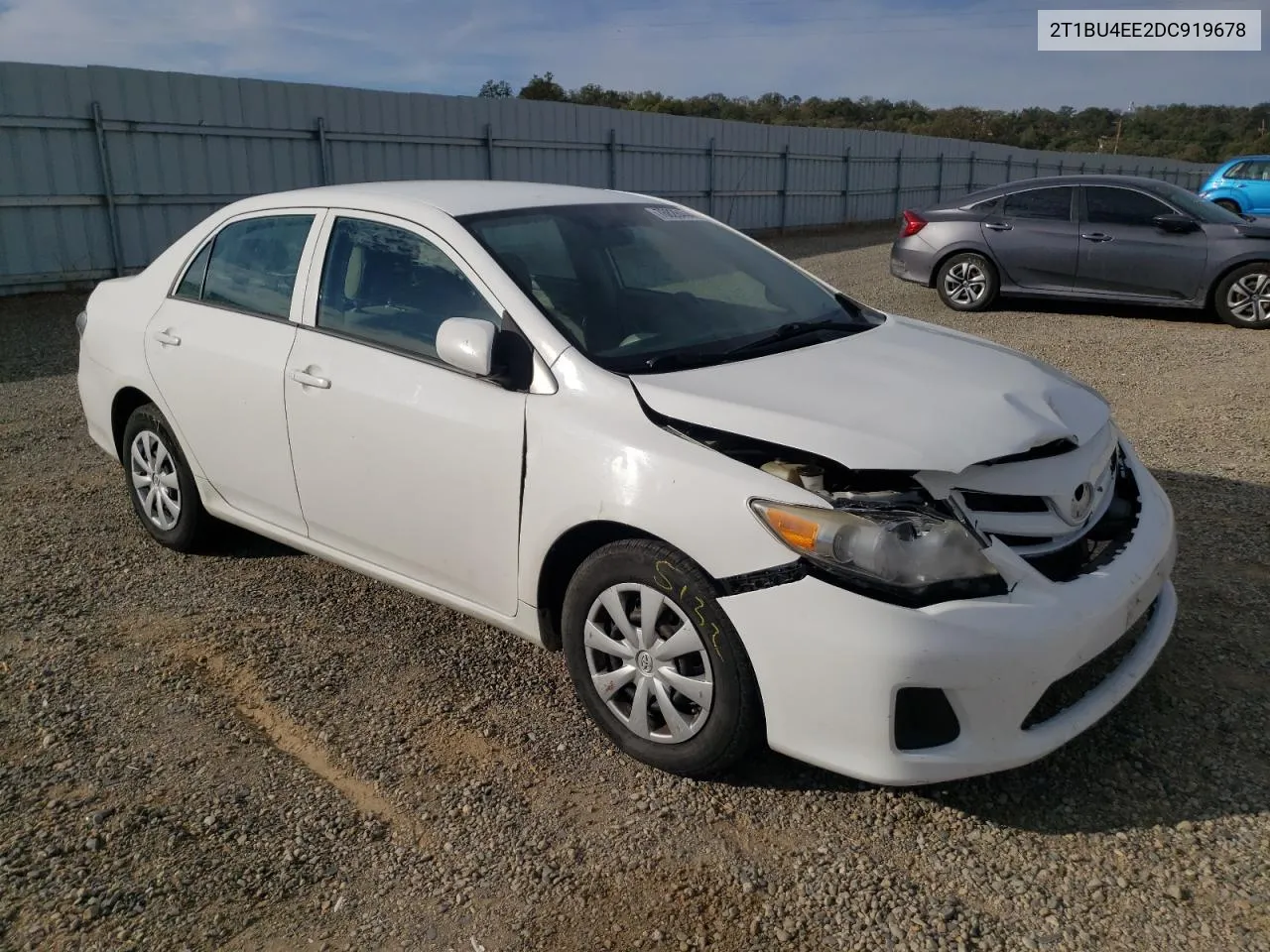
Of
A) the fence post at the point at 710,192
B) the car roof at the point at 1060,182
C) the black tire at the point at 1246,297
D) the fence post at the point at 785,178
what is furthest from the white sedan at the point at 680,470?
the fence post at the point at 785,178

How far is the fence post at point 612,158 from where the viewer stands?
59.8 ft

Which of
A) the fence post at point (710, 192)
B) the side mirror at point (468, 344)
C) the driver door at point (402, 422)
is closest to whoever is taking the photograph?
the side mirror at point (468, 344)

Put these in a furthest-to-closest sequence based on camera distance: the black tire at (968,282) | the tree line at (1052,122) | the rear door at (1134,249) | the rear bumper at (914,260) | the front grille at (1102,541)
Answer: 1. the tree line at (1052,122)
2. the rear bumper at (914,260)
3. the black tire at (968,282)
4. the rear door at (1134,249)
5. the front grille at (1102,541)

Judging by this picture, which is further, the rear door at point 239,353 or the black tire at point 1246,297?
the black tire at point 1246,297

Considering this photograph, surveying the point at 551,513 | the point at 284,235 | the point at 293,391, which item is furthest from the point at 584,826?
the point at 284,235

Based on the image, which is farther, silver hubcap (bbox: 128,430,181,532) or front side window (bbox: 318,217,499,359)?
silver hubcap (bbox: 128,430,181,532)

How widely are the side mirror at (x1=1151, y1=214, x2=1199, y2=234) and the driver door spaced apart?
30.1 feet

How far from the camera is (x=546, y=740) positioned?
3.20 m

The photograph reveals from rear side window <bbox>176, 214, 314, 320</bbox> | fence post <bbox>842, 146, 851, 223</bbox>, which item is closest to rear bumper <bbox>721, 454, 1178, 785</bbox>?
rear side window <bbox>176, 214, 314, 320</bbox>

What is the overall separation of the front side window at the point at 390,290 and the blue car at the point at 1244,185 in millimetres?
19857

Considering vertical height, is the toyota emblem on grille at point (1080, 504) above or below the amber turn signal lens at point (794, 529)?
below

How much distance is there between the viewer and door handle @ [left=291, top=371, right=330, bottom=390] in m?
3.63

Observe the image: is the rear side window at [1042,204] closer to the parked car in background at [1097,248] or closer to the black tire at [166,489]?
the parked car in background at [1097,248]

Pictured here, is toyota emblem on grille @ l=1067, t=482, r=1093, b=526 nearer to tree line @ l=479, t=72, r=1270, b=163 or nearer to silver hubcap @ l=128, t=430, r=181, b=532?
silver hubcap @ l=128, t=430, r=181, b=532
